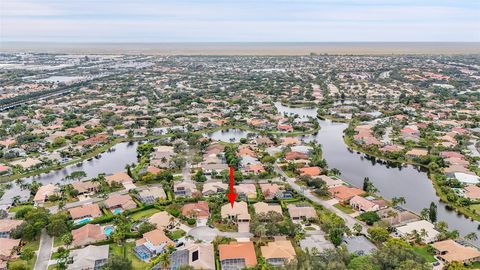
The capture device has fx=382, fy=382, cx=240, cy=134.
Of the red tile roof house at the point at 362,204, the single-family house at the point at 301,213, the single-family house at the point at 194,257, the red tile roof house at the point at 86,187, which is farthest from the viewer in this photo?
the red tile roof house at the point at 86,187

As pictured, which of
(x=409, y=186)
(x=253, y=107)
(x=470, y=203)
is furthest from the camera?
(x=253, y=107)

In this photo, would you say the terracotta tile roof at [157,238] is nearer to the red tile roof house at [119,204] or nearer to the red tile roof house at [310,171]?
the red tile roof house at [119,204]

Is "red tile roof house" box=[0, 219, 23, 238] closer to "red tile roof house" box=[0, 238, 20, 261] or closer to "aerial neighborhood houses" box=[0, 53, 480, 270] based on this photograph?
"aerial neighborhood houses" box=[0, 53, 480, 270]

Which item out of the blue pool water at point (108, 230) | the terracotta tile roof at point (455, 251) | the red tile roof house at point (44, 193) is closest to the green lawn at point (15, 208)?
the red tile roof house at point (44, 193)

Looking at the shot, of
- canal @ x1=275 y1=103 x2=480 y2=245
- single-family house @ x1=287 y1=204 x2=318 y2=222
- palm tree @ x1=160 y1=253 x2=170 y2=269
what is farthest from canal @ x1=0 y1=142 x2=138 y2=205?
canal @ x1=275 y1=103 x2=480 y2=245

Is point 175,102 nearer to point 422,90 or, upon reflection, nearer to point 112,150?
point 112,150

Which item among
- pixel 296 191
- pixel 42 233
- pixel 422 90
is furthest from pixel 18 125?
pixel 422 90

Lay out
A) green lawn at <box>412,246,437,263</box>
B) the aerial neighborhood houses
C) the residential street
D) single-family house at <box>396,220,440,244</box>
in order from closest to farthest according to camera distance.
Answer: green lawn at <box>412,246,437,263</box> < the aerial neighborhood houses < single-family house at <box>396,220,440,244</box> < the residential street
